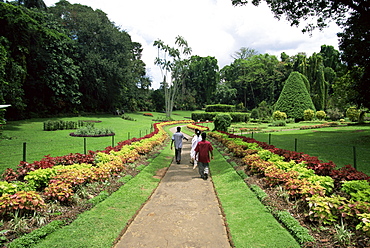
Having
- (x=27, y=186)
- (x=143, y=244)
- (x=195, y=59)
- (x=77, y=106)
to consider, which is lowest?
(x=143, y=244)

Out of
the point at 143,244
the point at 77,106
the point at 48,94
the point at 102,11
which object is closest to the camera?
the point at 143,244

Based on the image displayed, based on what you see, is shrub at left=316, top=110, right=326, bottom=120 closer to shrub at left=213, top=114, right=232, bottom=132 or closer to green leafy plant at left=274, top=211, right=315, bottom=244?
shrub at left=213, top=114, right=232, bottom=132

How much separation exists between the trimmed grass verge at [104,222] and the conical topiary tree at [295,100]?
30.1 m

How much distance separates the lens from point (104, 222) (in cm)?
445

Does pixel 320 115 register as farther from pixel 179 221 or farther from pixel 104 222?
pixel 104 222

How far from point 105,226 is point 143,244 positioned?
947 millimetres

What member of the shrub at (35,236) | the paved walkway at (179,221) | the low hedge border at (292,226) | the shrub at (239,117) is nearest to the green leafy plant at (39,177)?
the shrub at (35,236)

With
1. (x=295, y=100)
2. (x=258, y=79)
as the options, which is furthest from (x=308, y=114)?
(x=258, y=79)

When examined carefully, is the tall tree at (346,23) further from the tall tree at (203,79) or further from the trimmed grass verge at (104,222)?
the tall tree at (203,79)

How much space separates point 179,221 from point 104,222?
1.43m

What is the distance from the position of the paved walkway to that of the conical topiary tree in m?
28.9

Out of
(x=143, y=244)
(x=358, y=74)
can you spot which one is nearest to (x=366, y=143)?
(x=358, y=74)

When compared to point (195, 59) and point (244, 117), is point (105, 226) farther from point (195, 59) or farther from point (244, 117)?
point (195, 59)

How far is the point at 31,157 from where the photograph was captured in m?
9.64
